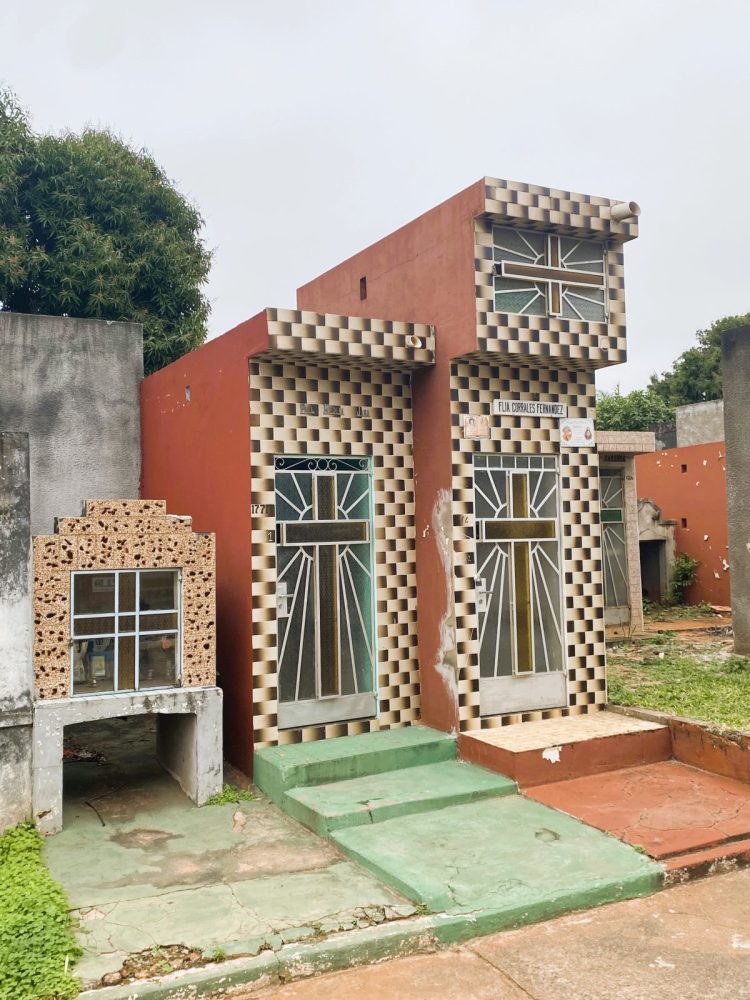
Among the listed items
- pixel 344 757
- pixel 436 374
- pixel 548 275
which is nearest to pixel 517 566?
pixel 436 374

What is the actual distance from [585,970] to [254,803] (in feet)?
10.1

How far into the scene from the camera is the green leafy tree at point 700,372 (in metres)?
30.1

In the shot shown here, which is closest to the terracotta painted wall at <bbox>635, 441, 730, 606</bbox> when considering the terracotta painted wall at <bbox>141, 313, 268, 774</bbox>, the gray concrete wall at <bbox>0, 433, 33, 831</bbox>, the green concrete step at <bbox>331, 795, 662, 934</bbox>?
the terracotta painted wall at <bbox>141, 313, 268, 774</bbox>

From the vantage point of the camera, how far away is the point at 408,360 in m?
7.54

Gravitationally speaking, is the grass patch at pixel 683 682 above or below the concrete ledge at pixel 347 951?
above

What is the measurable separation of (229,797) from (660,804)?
3199mm

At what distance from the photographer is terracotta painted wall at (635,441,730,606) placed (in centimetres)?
1711

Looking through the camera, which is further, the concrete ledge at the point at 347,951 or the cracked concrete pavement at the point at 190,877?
the cracked concrete pavement at the point at 190,877

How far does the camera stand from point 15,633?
242 inches

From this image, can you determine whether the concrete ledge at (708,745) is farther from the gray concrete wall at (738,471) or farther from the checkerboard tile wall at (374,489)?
the gray concrete wall at (738,471)

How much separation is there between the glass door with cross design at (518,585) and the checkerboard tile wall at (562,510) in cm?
10

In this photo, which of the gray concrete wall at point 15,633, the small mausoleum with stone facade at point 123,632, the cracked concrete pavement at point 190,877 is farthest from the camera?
the small mausoleum with stone facade at point 123,632

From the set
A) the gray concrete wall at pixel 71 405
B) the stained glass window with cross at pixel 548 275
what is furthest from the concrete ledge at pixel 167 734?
the stained glass window with cross at pixel 548 275

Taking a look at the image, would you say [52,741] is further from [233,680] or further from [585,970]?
[585,970]
